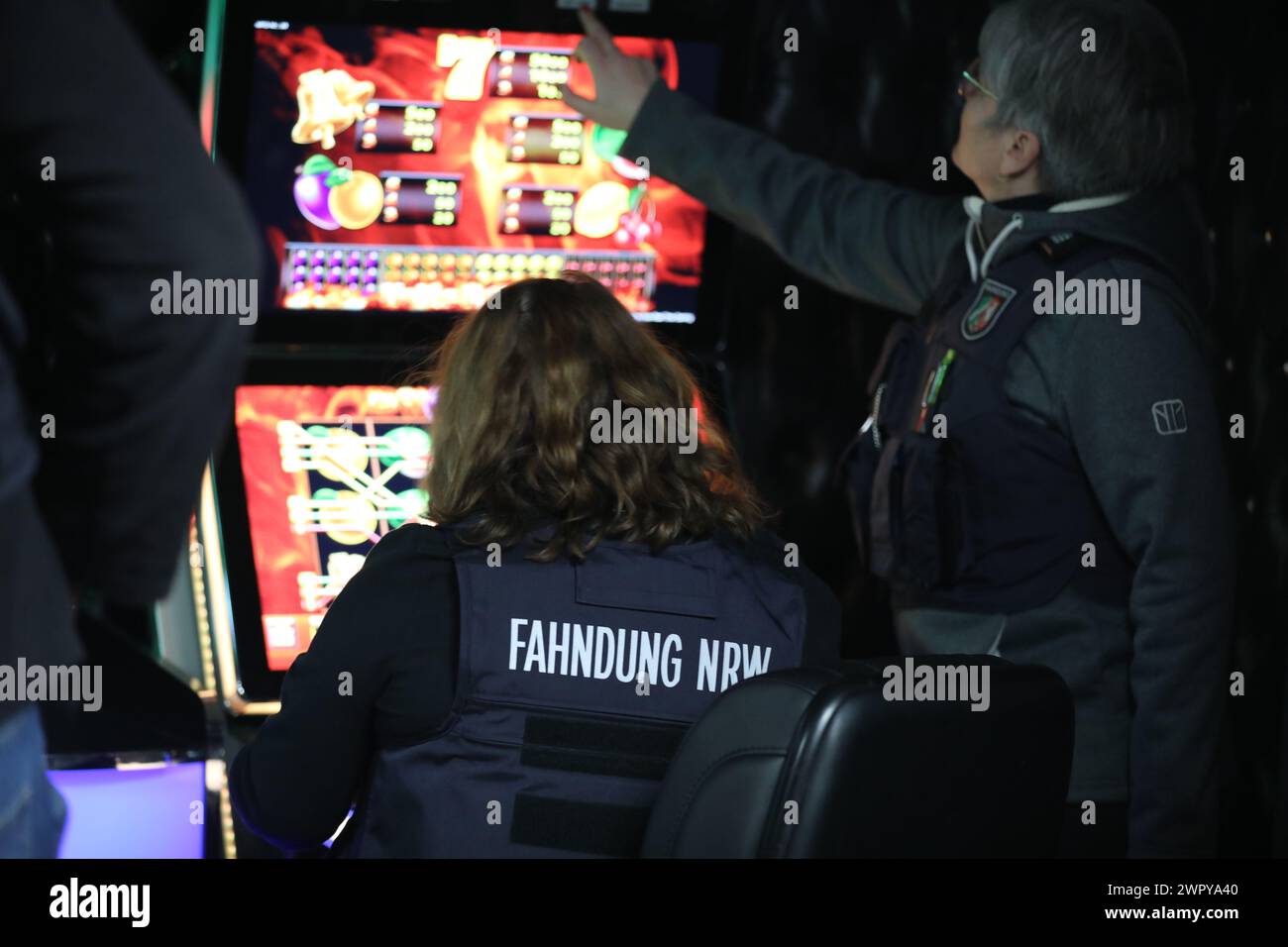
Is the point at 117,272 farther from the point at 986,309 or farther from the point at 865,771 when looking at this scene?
the point at 986,309

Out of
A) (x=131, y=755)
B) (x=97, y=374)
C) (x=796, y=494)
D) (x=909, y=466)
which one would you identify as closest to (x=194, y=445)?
(x=97, y=374)

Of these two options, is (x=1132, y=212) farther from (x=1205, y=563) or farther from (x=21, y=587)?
(x=21, y=587)

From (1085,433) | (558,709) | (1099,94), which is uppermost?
(1099,94)

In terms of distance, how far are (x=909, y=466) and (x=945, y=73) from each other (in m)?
0.99

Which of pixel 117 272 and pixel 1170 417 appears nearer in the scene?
pixel 117 272

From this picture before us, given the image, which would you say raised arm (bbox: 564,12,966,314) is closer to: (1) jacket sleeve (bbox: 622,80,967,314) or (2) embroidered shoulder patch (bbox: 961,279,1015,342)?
(1) jacket sleeve (bbox: 622,80,967,314)

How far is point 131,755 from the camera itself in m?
→ 1.94

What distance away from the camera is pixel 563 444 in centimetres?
166

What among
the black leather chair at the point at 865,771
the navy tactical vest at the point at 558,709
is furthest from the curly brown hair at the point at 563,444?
the black leather chair at the point at 865,771

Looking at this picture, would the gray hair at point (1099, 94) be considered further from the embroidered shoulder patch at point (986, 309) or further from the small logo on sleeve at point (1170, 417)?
the small logo on sleeve at point (1170, 417)

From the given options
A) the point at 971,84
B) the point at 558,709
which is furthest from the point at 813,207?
the point at 558,709

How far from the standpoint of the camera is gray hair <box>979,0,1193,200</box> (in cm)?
204

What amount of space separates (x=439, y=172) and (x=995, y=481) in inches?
34.7

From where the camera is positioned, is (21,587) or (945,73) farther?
(945,73)
